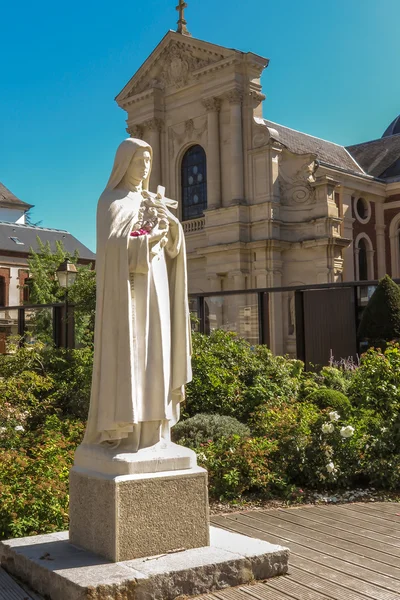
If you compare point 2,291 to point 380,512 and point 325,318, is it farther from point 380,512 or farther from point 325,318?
point 380,512

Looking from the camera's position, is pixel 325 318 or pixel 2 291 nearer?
pixel 325 318

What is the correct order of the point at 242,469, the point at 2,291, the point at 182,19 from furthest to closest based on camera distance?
the point at 2,291 → the point at 182,19 → the point at 242,469

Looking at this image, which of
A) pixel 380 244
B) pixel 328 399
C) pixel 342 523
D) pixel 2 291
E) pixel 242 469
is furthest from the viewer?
pixel 2 291

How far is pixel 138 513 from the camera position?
14.3 ft

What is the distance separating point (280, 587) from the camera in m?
4.40

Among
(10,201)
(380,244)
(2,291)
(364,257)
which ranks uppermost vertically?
(10,201)

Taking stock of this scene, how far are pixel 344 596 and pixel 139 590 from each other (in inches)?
52.2

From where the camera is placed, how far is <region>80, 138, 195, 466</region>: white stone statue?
4.50 m

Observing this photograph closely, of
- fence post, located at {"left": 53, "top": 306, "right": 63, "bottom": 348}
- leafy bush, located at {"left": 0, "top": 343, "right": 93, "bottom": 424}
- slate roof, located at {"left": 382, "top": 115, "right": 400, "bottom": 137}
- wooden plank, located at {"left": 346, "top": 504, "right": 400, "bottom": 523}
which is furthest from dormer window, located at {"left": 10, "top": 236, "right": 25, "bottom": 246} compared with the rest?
wooden plank, located at {"left": 346, "top": 504, "right": 400, "bottom": 523}

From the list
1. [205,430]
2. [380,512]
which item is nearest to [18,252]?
[205,430]

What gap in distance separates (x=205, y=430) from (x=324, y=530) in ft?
11.0

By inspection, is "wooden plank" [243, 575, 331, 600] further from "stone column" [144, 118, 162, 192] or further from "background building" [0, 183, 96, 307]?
"background building" [0, 183, 96, 307]

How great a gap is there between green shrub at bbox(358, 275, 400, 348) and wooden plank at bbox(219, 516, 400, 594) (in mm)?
10205

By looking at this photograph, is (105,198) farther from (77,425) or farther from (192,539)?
(77,425)
